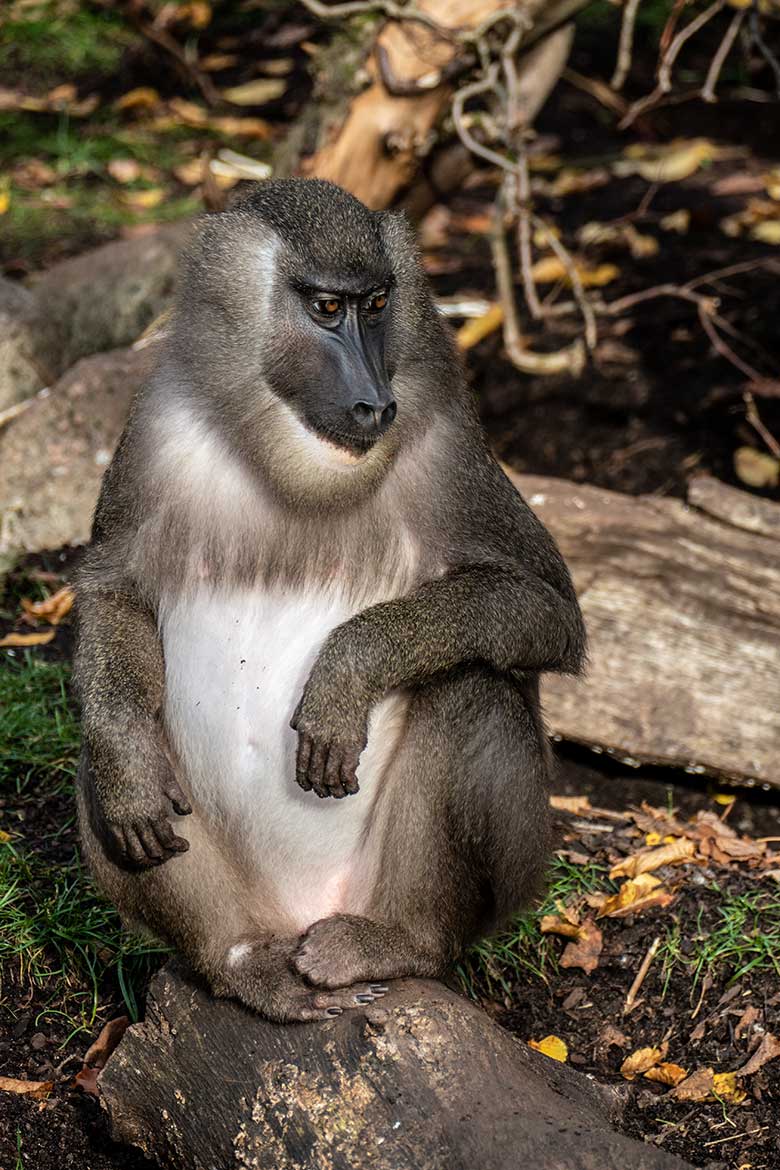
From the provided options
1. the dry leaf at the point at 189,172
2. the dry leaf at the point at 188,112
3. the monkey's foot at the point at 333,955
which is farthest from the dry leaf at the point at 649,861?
the dry leaf at the point at 188,112

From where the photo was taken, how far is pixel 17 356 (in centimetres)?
638

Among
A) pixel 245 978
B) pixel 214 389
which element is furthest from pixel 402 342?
pixel 245 978

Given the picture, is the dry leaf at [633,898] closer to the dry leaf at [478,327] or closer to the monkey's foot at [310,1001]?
the monkey's foot at [310,1001]

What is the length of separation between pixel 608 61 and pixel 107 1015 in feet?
22.9

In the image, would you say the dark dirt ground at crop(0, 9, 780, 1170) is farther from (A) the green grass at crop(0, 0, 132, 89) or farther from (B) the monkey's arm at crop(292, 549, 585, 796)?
(A) the green grass at crop(0, 0, 132, 89)

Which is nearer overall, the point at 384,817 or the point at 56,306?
the point at 384,817

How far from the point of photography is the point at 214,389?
3047 millimetres

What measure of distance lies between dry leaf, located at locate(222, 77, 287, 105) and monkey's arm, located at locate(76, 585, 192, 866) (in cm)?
658

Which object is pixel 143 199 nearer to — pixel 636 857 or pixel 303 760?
pixel 636 857

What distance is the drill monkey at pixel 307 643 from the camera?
3.00 meters

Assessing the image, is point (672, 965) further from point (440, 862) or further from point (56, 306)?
point (56, 306)

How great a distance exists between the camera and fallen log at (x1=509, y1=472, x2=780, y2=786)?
4.59 metres

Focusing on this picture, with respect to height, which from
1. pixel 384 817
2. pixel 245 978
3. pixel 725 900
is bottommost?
pixel 725 900

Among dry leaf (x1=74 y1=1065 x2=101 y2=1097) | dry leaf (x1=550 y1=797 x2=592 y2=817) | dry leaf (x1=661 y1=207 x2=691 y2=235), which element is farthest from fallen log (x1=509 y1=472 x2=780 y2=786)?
dry leaf (x1=661 y1=207 x2=691 y2=235)
